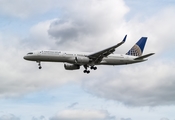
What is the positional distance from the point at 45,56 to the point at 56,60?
2504 millimetres

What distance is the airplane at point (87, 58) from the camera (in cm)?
8519

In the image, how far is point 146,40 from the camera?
106 metres

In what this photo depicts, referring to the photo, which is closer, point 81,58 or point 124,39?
point 124,39

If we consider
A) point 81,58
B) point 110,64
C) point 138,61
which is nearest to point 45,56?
point 81,58

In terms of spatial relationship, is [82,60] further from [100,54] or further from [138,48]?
[138,48]

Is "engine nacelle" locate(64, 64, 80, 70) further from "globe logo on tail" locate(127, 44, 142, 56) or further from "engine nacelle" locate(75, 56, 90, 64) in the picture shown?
"globe logo on tail" locate(127, 44, 142, 56)

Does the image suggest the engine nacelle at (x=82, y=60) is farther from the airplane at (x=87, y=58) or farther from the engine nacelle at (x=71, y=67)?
the engine nacelle at (x=71, y=67)

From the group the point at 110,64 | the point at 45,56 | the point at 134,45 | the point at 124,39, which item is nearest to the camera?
the point at 124,39

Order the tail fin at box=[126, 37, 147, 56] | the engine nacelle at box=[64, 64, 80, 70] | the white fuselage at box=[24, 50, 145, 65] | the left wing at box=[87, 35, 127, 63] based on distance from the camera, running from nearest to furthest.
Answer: the white fuselage at box=[24, 50, 145, 65]
the left wing at box=[87, 35, 127, 63]
the engine nacelle at box=[64, 64, 80, 70]
the tail fin at box=[126, 37, 147, 56]

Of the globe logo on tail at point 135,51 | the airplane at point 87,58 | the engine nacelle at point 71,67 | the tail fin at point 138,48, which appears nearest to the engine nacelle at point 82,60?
the airplane at point 87,58

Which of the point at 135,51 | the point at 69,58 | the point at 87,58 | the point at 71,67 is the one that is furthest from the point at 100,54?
the point at 135,51

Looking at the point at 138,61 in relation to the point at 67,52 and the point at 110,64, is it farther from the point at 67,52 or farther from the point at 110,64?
the point at 67,52

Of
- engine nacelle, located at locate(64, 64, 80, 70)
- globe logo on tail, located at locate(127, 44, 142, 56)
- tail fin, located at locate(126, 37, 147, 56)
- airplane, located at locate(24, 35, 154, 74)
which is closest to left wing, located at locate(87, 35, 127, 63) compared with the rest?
airplane, located at locate(24, 35, 154, 74)

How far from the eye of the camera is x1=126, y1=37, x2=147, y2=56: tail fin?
99200 millimetres
